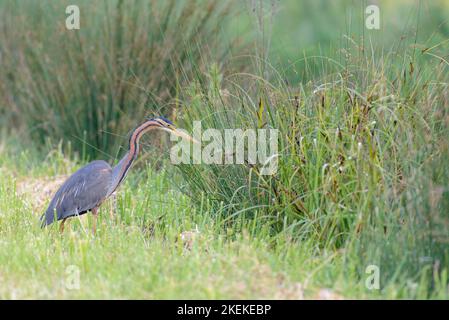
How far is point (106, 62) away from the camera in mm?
8383

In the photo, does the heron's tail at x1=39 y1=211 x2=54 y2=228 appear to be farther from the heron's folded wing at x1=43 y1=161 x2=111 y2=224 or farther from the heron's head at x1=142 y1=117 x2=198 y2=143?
the heron's head at x1=142 y1=117 x2=198 y2=143

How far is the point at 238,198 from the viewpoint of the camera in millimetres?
5930

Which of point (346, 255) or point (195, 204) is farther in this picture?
point (195, 204)

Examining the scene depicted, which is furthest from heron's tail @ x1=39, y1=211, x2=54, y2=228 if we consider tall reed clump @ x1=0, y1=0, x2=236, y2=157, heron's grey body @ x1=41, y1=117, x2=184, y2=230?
tall reed clump @ x1=0, y1=0, x2=236, y2=157

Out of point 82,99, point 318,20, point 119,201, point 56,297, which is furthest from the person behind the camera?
point 318,20

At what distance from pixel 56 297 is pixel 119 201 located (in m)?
2.02

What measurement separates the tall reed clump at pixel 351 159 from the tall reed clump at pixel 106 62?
2007 mm

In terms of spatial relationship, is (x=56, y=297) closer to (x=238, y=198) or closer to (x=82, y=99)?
(x=238, y=198)

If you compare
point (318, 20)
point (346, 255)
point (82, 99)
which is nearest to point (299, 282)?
→ point (346, 255)

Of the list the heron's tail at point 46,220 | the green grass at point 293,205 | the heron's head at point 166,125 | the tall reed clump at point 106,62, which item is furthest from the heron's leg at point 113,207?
the tall reed clump at point 106,62

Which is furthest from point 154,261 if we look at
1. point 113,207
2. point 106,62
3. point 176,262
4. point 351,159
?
point 106,62

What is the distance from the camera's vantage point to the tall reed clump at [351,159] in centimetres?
493

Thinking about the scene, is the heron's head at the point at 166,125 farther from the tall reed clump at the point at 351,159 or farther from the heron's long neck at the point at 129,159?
the tall reed clump at the point at 351,159

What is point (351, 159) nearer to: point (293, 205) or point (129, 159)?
point (293, 205)
